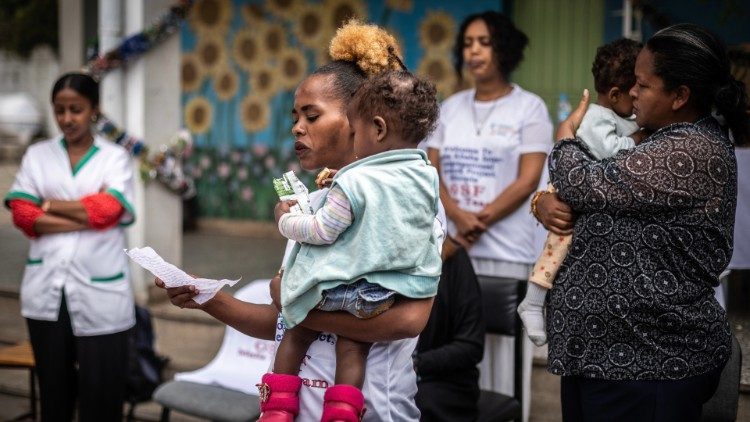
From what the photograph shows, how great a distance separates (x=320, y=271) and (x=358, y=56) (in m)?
0.67

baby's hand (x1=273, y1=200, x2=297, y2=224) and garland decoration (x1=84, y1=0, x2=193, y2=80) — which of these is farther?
garland decoration (x1=84, y1=0, x2=193, y2=80)

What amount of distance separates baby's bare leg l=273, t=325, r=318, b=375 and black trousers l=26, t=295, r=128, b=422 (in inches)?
80.1

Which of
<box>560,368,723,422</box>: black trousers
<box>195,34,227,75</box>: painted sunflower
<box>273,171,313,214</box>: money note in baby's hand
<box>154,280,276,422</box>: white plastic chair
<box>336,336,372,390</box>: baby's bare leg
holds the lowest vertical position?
<box>154,280,276,422</box>: white plastic chair

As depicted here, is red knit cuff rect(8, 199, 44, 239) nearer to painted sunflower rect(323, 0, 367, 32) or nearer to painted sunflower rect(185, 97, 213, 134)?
painted sunflower rect(323, 0, 367, 32)

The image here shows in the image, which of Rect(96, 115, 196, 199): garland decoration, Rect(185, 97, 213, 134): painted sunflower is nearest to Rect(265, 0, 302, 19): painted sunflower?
Rect(185, 97, 213, 134): painted sunflower

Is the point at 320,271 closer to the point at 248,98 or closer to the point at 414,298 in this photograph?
the point at 414,298

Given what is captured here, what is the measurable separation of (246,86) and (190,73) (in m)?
0.67

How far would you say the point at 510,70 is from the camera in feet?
14.6

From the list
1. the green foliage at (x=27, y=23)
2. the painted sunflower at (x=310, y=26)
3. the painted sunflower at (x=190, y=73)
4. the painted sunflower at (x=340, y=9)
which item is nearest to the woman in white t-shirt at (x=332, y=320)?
the painted sunflower at (x=340, y=9)

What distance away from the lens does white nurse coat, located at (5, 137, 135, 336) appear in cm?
387

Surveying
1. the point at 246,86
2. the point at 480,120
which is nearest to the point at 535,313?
the point at 480,120

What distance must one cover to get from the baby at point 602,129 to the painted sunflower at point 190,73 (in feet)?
22.6

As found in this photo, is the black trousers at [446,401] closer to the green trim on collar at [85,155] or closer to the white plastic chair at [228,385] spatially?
the white plastic chair at [228,385]

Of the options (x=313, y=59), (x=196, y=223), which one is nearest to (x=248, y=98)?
(x=313, y=59)
